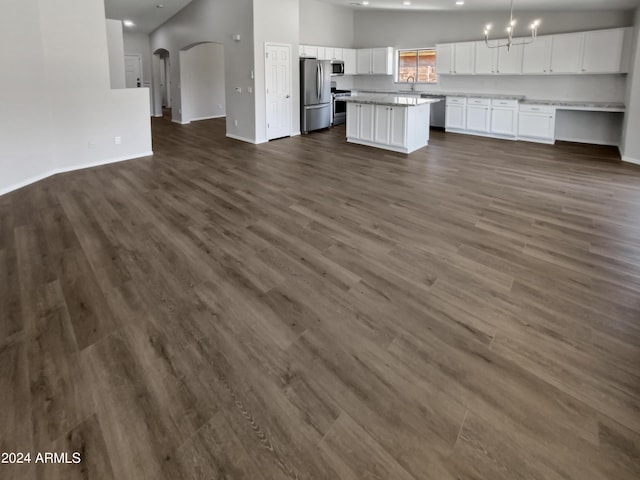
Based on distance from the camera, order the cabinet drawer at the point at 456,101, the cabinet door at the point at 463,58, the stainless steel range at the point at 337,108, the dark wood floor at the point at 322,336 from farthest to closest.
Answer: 1. the stainless steel range at the point at 337,108
2. the cabinet drawer at the point at 456,101
3. the cabinet door at the point at 463,58
4. the dark wood floor at the point at 322,336

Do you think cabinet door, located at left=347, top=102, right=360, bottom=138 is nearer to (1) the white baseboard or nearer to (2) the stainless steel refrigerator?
(2) the stainless steel refrigerator

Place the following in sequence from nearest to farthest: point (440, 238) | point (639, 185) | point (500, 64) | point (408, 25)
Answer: point (440, 238) → point (639, 185) → point (500, 64) → point (408, 25)

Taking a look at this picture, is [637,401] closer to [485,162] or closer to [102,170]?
[485,162]

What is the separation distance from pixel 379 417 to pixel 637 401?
4.10 feet

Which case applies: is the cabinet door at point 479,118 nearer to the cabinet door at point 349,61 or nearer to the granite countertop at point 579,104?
the granite countertop at point 579,104

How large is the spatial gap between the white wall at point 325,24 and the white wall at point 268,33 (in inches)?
47.9

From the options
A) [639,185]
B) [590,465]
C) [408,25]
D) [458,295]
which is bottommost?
[590,465]

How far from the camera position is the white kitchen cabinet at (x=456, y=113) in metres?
9.20

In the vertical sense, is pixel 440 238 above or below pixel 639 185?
below

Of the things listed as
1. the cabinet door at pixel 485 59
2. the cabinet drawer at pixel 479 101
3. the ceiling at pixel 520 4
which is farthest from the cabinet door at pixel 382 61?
the cabinet drawer at pixel 479 101

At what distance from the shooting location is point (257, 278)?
3.02 metres

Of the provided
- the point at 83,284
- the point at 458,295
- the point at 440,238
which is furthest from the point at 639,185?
the point at 83,284

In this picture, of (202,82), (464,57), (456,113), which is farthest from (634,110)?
(202,82)

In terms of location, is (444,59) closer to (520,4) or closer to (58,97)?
(520,4)
